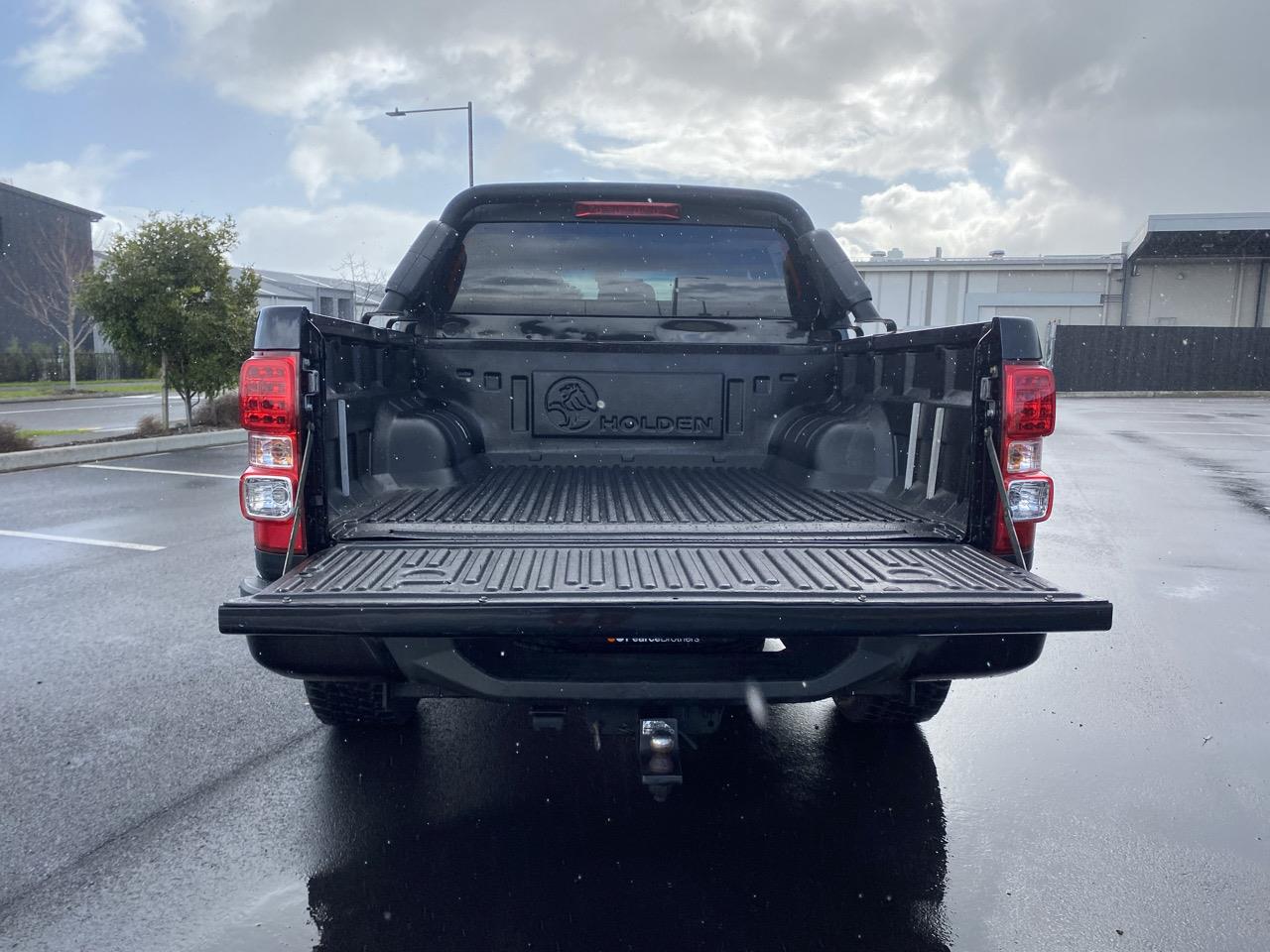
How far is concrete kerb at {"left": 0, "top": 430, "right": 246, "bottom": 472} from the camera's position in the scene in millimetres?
11211

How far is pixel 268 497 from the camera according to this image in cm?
283

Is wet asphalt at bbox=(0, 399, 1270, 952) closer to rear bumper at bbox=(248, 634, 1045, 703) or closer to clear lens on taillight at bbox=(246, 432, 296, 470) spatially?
rear bumper at bbox=(248, 634, 1045, 703)

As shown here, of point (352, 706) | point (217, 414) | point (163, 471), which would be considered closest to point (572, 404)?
point (352, 706)

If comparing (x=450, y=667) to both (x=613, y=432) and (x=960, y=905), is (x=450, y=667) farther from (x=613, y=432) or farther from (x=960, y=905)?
(x=613, y=432)

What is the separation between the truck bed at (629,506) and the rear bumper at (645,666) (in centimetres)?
55

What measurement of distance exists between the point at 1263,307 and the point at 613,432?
117ft

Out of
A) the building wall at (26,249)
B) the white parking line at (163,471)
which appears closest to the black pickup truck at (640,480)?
the white parking line at (163,471)

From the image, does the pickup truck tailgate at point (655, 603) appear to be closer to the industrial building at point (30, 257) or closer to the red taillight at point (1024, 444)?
the red taillight at point (1024, 444)

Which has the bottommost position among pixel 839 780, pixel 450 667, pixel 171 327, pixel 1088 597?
pixel 839 780

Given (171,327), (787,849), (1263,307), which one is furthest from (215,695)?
(1263,307)

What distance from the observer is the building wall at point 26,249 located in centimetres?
3203

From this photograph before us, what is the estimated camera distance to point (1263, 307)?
3222 cm

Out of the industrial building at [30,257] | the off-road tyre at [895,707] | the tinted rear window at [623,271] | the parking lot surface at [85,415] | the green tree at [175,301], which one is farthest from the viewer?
the industrial building at [30,257]

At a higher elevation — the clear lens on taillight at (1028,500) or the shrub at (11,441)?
the clear lens on taillight at (1028,500)
